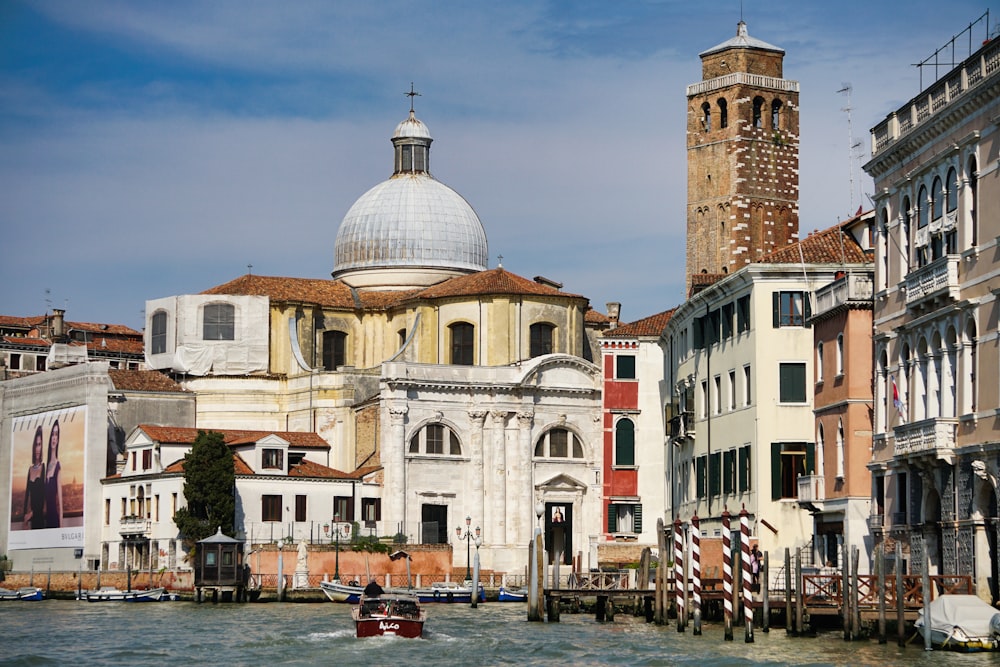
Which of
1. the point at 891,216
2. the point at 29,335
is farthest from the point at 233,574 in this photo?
the point at 29,335

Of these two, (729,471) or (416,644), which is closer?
(416,644)

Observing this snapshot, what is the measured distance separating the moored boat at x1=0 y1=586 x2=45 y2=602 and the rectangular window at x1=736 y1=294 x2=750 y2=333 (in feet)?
80.9

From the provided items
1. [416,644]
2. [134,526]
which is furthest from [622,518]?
[416,644]

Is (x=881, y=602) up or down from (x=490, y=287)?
down

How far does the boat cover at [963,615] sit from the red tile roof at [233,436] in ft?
114

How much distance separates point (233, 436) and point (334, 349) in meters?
9.04

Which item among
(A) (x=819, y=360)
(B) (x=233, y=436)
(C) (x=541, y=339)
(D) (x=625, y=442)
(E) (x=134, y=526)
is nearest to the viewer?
(A) (x=819, y=360)

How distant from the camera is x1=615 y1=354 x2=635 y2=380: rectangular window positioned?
63188 millimetres

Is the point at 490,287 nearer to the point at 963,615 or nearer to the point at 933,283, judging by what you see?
the point at 933,283

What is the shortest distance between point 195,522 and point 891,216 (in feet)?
96.4

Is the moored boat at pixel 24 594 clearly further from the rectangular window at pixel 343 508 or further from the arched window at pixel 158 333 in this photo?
the arched window at pixel 158 333

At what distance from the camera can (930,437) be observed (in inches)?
1320

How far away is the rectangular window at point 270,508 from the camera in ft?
204

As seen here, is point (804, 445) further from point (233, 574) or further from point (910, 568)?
point (233, 574)
